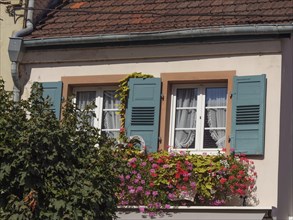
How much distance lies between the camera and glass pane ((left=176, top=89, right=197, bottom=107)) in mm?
18016

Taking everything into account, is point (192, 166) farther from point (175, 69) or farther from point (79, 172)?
point (79, 172)

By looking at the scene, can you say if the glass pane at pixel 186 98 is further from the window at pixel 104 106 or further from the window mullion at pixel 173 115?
the window at pixel 104 106

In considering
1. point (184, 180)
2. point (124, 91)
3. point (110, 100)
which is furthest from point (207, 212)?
point (110, 100)

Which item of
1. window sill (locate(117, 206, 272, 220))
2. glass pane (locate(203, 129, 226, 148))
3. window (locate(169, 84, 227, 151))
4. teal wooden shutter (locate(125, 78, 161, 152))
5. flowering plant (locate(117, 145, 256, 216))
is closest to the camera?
window sill (locate(117, 206, 272, 220))

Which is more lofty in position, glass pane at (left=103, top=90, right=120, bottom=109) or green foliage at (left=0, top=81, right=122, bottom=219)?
glass pane at (left=103, top=90, right=120, bottom=109)

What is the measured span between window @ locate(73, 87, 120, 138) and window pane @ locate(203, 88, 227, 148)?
153cm

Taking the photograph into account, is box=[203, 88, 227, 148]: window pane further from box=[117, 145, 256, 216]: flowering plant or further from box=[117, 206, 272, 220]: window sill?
box=[117, 206, 272, 220]: window sill

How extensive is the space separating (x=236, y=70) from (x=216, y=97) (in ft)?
1.91

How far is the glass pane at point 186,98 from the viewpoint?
1802 centimetres

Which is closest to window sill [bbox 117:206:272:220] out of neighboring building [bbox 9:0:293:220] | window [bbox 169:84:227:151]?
neighboring building [bbox 9:0:293:220]

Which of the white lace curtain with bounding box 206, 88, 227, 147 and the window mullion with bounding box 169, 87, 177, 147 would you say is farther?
the window mullion with bounding box 169, 87, 177, 147

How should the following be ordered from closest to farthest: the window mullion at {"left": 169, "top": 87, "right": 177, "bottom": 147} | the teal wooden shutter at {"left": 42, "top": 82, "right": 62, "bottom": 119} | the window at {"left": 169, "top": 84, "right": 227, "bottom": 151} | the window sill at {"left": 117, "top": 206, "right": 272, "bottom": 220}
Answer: the window sill at {"left": 117, "top": 206, "right": 272, "bottom": 220} < the window at {"left": 169, "top": 84, "right": 227, "bottom": 151} < the window mullion at {"left": 169, "top": 87, "right": 177, "bottom": 147} < the teal wooden shutter at {"left": 42, "top": 82, "right": 62, "bottom": 119}

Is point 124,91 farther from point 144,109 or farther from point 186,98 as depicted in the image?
point 186,98

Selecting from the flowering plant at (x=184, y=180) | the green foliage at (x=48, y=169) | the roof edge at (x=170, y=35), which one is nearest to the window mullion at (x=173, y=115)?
the flowering plant at (x=184, y=180)
